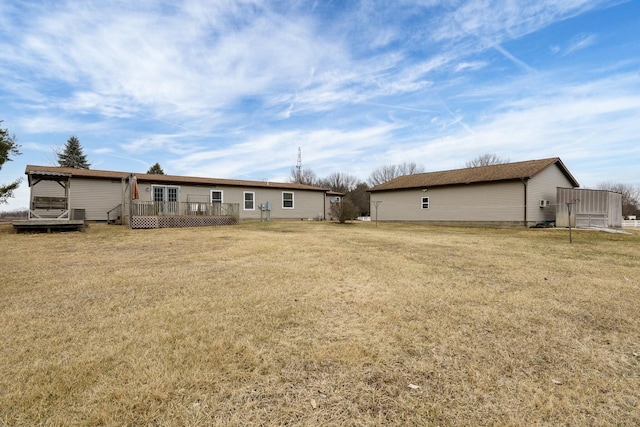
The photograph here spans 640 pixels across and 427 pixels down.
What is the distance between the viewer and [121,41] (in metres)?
11.2

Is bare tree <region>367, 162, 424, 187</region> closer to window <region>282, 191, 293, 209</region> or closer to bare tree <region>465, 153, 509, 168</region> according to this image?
bare tree <region>465, 153, 509, 168</region>

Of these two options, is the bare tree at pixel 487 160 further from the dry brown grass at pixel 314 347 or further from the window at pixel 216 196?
the dry brown grass at pixel 314 347

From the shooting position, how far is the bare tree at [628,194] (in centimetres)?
4928

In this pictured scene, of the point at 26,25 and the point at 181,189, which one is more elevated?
the point at 26,25

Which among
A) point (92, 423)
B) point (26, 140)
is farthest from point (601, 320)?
point (26, 140)

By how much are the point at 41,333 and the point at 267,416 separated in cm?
276

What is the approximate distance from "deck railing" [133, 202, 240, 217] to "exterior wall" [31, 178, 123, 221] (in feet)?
20.3

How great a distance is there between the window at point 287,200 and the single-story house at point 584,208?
1873cm

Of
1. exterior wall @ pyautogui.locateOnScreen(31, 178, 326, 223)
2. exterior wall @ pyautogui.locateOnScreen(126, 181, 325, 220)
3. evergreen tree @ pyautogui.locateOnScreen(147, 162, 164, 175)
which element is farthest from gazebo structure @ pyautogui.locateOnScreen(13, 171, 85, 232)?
evergreen tree @ pyautogui.locateOnScreen(147, 162, 164, 175)

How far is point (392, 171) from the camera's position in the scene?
57.9 m

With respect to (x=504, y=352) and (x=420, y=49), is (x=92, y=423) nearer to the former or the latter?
(x=504, y=352)

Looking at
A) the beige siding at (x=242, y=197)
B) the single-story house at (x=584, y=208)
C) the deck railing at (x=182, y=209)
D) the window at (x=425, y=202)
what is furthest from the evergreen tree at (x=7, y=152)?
the single-story house at (x=584, y=208)

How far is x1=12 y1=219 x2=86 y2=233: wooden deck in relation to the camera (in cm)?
1216

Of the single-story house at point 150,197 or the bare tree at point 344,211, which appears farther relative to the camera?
the bare tree at point 344,211
